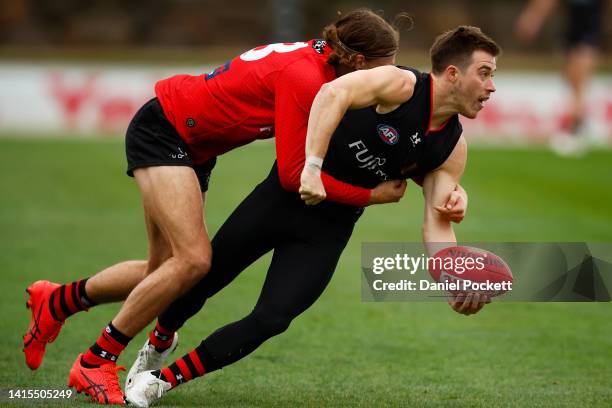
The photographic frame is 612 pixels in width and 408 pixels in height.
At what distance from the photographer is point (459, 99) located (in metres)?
5.79

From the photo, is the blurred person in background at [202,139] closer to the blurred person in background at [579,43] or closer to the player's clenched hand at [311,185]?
the player's clenched hand at [311,185]

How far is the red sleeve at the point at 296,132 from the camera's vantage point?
5.85 m

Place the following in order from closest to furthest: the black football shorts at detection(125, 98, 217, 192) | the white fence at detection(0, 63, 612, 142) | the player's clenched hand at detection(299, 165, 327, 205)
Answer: the player's clenched hand at detection(299, 165, 327, 205) < the black football shorts at detection(125, 98, 217, 192) < the white fence at detection(0, 63, 612, 142)

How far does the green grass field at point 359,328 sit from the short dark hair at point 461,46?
1784 mm

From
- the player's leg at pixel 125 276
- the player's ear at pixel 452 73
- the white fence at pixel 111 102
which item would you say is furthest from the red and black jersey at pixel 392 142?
the white fence at pixel 111 102

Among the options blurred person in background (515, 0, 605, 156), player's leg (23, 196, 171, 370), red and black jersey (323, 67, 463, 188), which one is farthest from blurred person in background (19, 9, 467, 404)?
blurred person in background (515, 0, 605, 156)

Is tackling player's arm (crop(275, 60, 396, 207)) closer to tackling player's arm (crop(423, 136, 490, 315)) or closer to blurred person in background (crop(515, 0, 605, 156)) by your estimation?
tackling player's arm (crop(423, 136, 490, 315))

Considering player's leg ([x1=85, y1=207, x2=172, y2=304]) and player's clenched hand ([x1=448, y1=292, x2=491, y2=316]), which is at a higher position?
player's clenched hand ([x1=448, y1=292, x2=491, y2=316])

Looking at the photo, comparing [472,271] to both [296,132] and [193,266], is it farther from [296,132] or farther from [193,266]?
[193,266]

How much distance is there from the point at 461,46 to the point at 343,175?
35.1 inches

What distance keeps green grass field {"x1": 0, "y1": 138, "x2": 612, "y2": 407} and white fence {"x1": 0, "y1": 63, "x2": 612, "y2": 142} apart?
7271mm

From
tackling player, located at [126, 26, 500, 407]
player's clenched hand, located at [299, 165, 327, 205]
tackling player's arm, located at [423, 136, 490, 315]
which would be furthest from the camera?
tackling player's arm, located at [423, 136, 490, 315]

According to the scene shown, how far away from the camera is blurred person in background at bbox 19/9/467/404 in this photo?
592 cm

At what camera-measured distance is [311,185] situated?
5.45 meters
